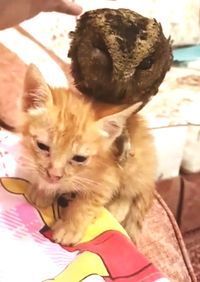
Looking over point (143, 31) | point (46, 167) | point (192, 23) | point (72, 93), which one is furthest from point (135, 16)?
point (192, 23)

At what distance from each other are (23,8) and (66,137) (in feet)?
0.69

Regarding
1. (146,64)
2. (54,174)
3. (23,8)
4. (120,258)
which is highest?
(23,8)

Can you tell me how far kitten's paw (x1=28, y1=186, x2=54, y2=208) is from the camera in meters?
1.05

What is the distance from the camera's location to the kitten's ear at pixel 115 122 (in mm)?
973

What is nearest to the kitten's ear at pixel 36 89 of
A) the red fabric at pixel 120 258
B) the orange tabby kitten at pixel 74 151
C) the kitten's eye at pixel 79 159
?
the orange tabby kitten at pixel 74 151

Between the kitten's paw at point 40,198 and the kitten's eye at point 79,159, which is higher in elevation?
the kitten's eye at point 79,159

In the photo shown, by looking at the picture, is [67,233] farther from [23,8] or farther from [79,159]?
[23,8]

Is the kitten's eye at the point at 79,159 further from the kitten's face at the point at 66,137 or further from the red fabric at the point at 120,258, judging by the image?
the red fabric at the point at 120,258

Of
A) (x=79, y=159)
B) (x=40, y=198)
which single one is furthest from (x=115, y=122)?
(x=40, y=198)

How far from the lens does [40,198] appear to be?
1052 millimetres

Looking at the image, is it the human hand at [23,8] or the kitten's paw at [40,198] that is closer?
the human hand at [23,8]

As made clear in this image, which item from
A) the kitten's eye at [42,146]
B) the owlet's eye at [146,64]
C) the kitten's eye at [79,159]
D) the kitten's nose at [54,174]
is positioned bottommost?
the kitten's nose at [54,174]

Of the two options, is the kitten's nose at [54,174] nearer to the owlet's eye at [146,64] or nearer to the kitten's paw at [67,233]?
the kitten's paw at [67,233]

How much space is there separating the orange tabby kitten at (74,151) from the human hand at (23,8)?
91 millimetres
